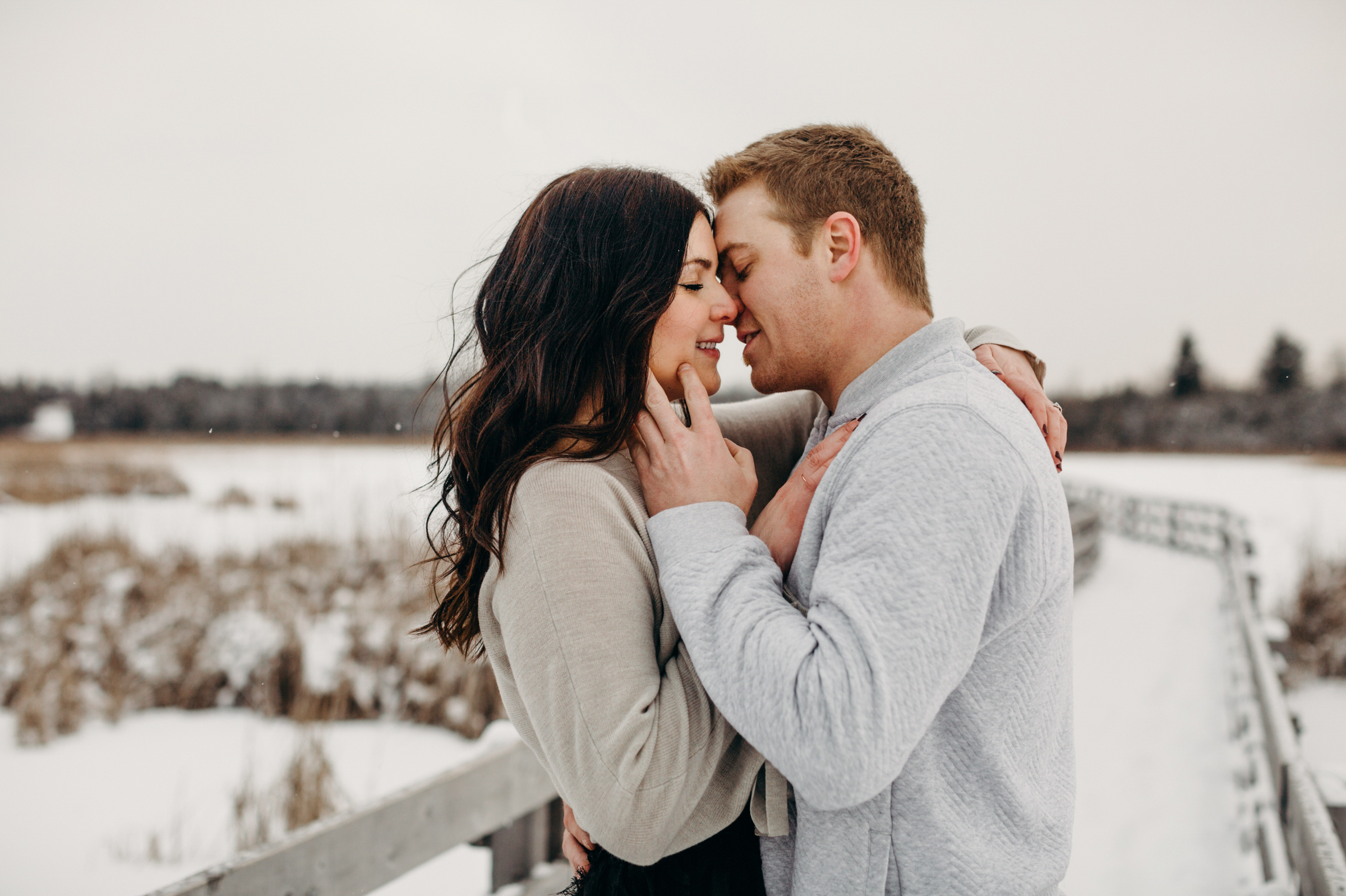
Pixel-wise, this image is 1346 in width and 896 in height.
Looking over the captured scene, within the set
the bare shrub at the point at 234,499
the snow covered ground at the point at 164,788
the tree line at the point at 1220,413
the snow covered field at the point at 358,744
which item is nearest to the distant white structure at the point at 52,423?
the snow covered field at the point at 358,744

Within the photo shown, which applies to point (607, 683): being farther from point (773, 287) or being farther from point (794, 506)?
point (773, 287)

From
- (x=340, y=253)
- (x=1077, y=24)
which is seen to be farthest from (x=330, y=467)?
(x=1077, y=24)

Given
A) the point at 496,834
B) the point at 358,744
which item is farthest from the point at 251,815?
the point at 496,834

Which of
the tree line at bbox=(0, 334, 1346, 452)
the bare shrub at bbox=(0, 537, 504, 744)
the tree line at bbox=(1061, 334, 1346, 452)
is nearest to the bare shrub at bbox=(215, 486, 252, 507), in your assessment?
the tree line at bbox=(0, 334, 1346, 452)

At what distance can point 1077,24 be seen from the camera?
7270 millimetres

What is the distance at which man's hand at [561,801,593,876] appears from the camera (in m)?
1.60

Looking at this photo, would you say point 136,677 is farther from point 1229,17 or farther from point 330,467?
point 1229,17

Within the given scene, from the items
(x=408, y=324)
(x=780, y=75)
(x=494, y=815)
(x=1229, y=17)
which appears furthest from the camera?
(x=1229, y=17)

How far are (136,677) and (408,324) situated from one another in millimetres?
4923

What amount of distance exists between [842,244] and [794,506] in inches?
24.4

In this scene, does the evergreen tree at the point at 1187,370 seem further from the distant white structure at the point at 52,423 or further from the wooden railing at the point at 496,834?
the distant white structure at the point at 52,423

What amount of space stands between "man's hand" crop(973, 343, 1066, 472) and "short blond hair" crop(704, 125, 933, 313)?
19 cm

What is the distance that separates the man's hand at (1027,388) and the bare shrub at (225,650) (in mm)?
4260

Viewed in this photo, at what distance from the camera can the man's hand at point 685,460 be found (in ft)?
4.52
